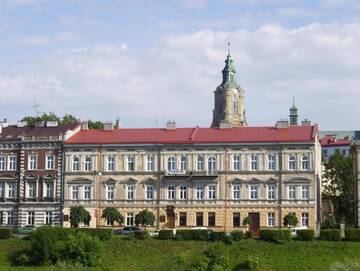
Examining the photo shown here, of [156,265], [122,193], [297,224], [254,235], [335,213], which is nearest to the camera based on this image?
[156,265]

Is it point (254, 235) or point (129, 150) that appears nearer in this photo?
point (254, 235)

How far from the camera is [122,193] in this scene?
92.5 m

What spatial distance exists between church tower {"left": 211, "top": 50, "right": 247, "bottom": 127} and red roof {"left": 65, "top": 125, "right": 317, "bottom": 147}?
2026 inches

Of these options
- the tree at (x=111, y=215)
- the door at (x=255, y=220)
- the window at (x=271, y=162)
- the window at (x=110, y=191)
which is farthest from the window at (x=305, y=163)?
the window at (x=110, y=191)

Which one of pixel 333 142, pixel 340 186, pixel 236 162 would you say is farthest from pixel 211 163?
pixel 333 142

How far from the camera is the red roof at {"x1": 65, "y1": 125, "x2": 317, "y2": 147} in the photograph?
90312 millimetres

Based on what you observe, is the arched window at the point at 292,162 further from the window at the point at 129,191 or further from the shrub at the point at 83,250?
the shrub at the point at 83,250

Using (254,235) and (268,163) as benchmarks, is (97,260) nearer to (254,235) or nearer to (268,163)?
(254,235)

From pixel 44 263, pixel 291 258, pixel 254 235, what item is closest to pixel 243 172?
pixel 254 235

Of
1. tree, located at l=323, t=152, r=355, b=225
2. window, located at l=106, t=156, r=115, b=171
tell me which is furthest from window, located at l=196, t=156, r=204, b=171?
tree, located at l=323, t=152, r=355, b=225

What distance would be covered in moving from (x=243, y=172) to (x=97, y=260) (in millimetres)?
23467

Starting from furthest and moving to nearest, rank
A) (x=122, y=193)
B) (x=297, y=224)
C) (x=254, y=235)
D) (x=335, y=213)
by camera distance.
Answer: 1. (x=335, y=213)
2. (x=122, y=193)
3. (x=297, y=224)
4. (x=254, y=235)

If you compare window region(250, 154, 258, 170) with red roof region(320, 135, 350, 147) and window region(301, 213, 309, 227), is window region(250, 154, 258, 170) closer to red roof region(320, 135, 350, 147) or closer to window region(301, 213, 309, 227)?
window region(301, 213, 309, 227)

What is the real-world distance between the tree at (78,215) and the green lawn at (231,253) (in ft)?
39.4
